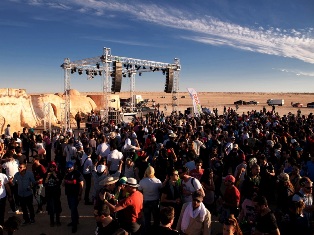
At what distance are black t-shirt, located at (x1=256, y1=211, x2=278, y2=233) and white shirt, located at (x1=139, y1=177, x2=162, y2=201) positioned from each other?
6.61ft

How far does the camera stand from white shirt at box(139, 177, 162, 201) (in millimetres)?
5227

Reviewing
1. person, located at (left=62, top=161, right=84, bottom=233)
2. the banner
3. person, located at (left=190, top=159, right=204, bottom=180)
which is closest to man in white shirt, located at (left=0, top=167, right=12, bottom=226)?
person, located at (left=62, top=161, right=84, bottom=233)

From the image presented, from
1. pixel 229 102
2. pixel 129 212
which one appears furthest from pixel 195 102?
pixel 229 102

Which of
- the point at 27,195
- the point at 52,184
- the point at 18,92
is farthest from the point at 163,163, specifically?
the point at 18,92

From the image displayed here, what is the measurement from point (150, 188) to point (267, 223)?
7.24 ft

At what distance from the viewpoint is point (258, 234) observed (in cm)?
371

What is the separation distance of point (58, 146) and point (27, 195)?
410 cm

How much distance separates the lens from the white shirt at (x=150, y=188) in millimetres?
5227

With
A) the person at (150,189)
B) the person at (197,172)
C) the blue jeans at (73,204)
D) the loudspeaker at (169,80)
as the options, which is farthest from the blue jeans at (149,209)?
the loudspeaker at (169,80)

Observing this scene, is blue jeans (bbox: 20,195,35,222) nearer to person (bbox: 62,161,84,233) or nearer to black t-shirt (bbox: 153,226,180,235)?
person (bbox: 62,161,84,233)

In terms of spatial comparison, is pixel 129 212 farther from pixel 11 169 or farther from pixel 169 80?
pixel 169 80

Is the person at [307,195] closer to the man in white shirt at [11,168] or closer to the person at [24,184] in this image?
the person at [24,184]

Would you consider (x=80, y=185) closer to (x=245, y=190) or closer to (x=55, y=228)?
(x=55, y=228)

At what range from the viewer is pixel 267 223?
3.70m
